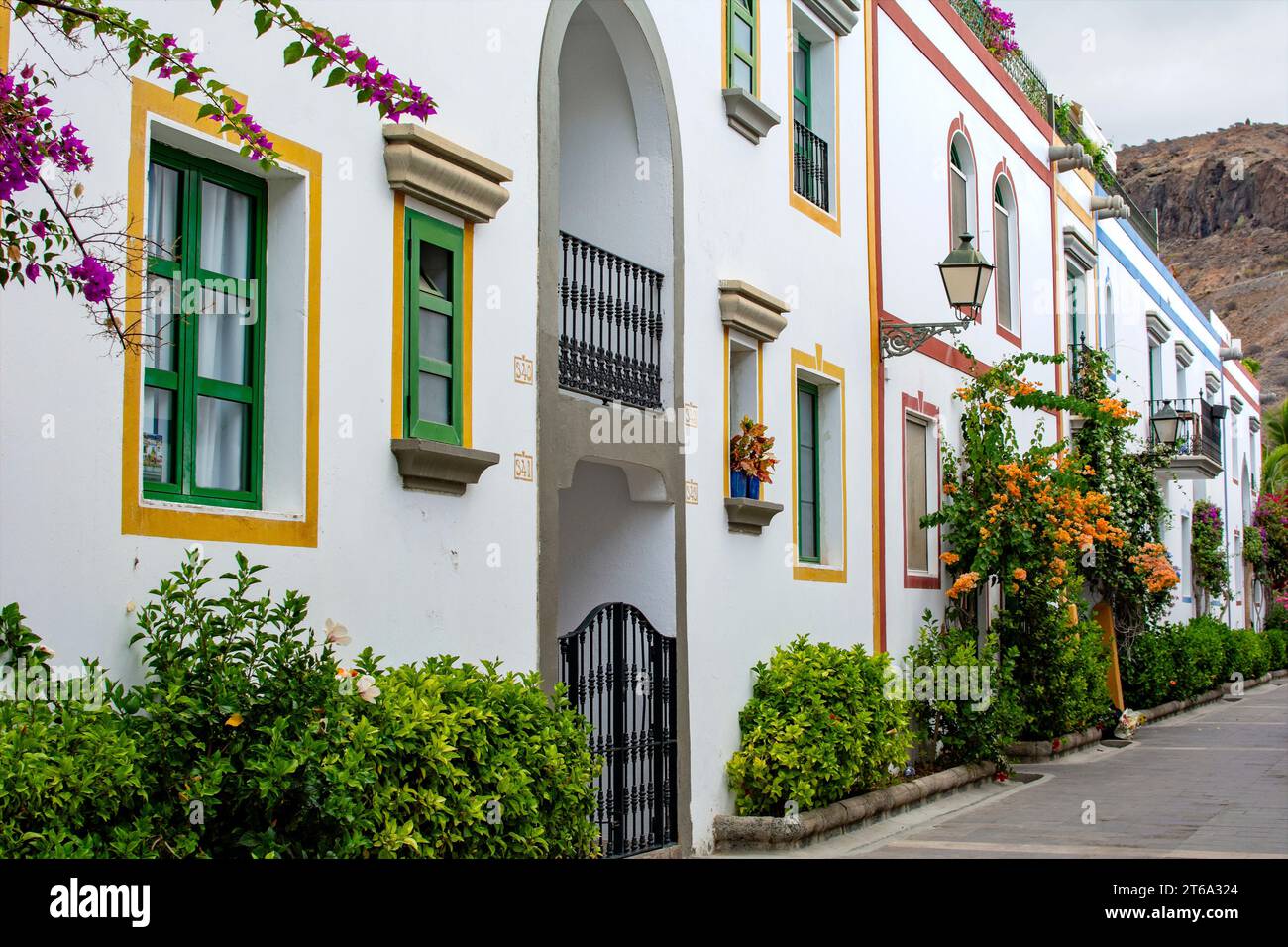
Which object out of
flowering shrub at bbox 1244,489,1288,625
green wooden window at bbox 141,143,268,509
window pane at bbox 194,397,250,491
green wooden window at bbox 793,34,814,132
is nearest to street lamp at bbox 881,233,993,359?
green wooden window at bbox 793,34,814,132

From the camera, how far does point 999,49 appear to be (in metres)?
20.5

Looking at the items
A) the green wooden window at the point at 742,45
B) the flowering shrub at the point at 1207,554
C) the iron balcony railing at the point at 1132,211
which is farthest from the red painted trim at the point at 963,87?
the flowering shrub at the point at 1207,554

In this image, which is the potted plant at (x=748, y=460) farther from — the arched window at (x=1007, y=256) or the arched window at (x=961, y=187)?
the arched window at (x=1007, y=256)

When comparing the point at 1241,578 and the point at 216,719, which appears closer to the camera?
the point at 216,719

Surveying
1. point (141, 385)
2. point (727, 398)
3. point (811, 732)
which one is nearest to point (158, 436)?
point (141, 385)

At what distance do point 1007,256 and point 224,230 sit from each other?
1460 cm

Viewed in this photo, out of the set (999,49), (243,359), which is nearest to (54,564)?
(243,359)

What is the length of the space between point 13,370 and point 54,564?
29.2 inches

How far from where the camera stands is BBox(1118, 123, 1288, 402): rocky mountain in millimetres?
91312

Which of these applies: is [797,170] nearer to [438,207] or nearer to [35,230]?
[438,207]

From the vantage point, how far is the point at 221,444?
23.2ft

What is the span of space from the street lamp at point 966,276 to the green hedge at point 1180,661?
33.8 ft

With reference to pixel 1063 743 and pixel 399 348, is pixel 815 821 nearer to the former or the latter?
pixel 399 348

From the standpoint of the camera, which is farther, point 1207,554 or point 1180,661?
point 1207,554
